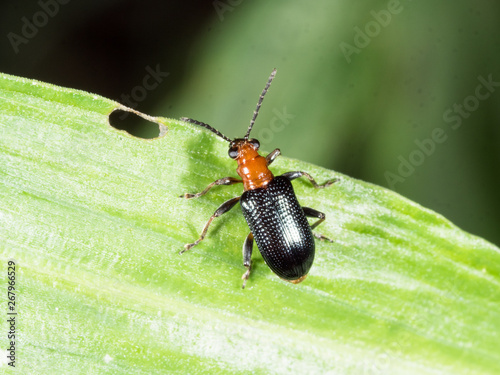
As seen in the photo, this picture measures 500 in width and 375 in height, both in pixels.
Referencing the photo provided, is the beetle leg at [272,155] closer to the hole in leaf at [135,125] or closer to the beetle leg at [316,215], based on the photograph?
the beetle leg at [316,215]

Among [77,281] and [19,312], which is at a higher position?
[77,281]

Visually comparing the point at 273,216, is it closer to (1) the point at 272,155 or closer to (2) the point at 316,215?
(2) the point at 316,215

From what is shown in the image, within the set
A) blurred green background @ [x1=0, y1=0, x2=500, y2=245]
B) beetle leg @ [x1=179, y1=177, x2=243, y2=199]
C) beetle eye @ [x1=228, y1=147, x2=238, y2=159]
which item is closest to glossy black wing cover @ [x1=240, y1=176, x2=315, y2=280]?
beetle leg @ [x1=179, y1=177, x2=243, y2=199]

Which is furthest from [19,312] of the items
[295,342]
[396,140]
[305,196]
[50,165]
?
[396,140]

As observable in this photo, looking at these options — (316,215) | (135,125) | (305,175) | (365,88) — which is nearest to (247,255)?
(316,215)

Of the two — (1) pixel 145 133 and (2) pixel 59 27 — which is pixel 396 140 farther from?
(2) pixel 59 27

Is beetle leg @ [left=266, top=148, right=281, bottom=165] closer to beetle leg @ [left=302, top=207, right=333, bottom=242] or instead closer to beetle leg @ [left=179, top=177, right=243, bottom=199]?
beetle leg @ [left=179, top=177, right=243, bottom=199]
